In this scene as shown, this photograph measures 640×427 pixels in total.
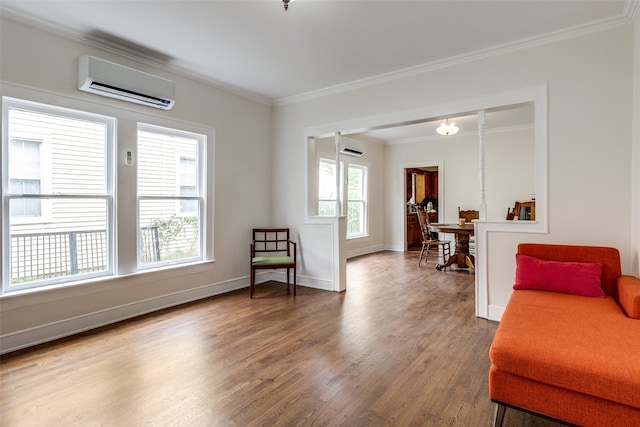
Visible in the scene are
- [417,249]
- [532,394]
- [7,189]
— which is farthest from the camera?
[417,249]

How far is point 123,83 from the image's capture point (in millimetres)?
3102

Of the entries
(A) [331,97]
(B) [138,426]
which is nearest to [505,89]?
(A) [331,97]

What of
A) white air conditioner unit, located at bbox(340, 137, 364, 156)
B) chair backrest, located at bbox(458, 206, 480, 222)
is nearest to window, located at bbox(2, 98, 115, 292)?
white air conditioner unit, located at bbox(340, 137, 364, 156)

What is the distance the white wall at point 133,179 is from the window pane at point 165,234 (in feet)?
0.54

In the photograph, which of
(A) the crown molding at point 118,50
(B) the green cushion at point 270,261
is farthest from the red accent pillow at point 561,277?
(A) the crown molding at point 118,50

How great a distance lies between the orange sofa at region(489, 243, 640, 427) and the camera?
138 cm

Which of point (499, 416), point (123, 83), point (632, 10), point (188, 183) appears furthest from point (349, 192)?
point (499, 416)

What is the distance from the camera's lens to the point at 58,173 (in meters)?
2.95

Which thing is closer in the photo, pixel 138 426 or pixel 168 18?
pixel 138 426

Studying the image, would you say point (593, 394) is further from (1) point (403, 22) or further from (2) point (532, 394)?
(1) point (403, 22)

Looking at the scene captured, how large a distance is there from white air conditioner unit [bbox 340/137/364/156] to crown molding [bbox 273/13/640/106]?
173cm

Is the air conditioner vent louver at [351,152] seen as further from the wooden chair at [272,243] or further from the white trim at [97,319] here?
the white trim at [97,319]

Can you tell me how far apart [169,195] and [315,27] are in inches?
94.0

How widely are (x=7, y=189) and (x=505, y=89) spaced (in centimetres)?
445
